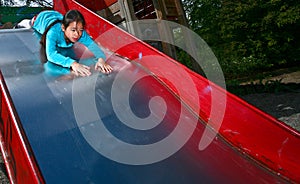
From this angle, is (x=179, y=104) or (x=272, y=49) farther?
(x=272, y=49)

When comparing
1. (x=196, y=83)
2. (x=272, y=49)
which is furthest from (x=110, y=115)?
(x=272, y=49)

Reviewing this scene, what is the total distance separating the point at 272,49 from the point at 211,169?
991 cm

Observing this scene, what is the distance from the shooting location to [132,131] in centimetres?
168

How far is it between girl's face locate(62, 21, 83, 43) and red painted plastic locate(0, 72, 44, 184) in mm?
1054

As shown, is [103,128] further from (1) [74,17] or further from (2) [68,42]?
(2) [68,42]

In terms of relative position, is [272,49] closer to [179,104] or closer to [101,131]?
[179,104]

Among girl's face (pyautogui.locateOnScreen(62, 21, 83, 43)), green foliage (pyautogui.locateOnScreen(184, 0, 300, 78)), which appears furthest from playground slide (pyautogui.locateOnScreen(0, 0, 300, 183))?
green foliage (pyautogui.locateOnScreen(184, 0, 300, 78))

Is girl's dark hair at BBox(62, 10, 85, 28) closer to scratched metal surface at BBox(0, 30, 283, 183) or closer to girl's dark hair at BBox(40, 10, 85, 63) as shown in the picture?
girl's dark hair at BBox(40, 10, 85, 63)

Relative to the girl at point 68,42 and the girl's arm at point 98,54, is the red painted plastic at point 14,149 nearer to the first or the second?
the girl at point 68,42

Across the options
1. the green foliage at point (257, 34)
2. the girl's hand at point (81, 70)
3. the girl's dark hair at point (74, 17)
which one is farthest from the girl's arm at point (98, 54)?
the green foliage at point (257, 34)

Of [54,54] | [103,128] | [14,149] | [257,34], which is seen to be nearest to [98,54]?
[54,54]

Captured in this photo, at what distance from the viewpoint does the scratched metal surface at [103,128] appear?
1.34m

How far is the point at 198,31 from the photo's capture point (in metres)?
12.1

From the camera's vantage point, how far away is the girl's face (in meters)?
2.52
